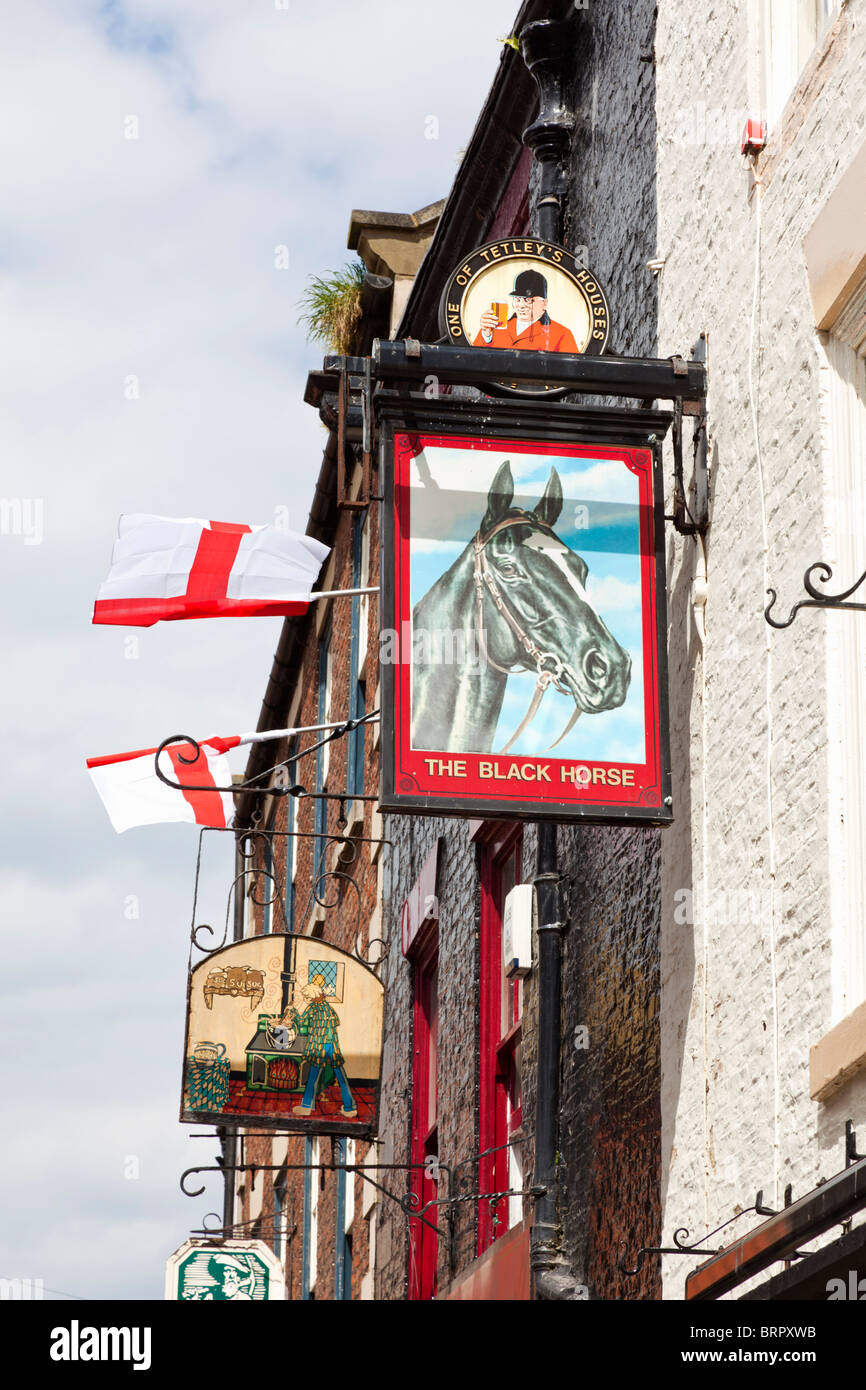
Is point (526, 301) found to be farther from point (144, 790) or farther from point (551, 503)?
point (144, 790)

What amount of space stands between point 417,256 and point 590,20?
6630 millimetres

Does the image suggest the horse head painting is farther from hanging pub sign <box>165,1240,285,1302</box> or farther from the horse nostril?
hanging pub sign <box>165,1240,285,1302</box>

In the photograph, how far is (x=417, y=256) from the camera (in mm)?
17453

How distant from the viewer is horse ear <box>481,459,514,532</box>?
790 centimetres

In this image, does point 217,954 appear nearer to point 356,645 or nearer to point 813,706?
point 356,645

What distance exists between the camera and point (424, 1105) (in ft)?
45.8

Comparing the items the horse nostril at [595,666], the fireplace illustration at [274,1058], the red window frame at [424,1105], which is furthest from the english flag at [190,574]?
the red window frame at [424,1105]

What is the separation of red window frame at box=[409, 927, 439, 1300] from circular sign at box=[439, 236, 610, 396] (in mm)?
6188

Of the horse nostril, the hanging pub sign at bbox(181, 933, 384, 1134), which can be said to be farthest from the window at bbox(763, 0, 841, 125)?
the hanging pub sign at bbox(181, 933, 384, 1134)

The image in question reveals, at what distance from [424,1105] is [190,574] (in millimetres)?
4775

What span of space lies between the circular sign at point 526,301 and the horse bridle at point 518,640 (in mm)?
1005

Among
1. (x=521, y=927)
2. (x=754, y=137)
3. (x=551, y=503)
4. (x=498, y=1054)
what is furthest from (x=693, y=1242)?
(x=754, y=137)
